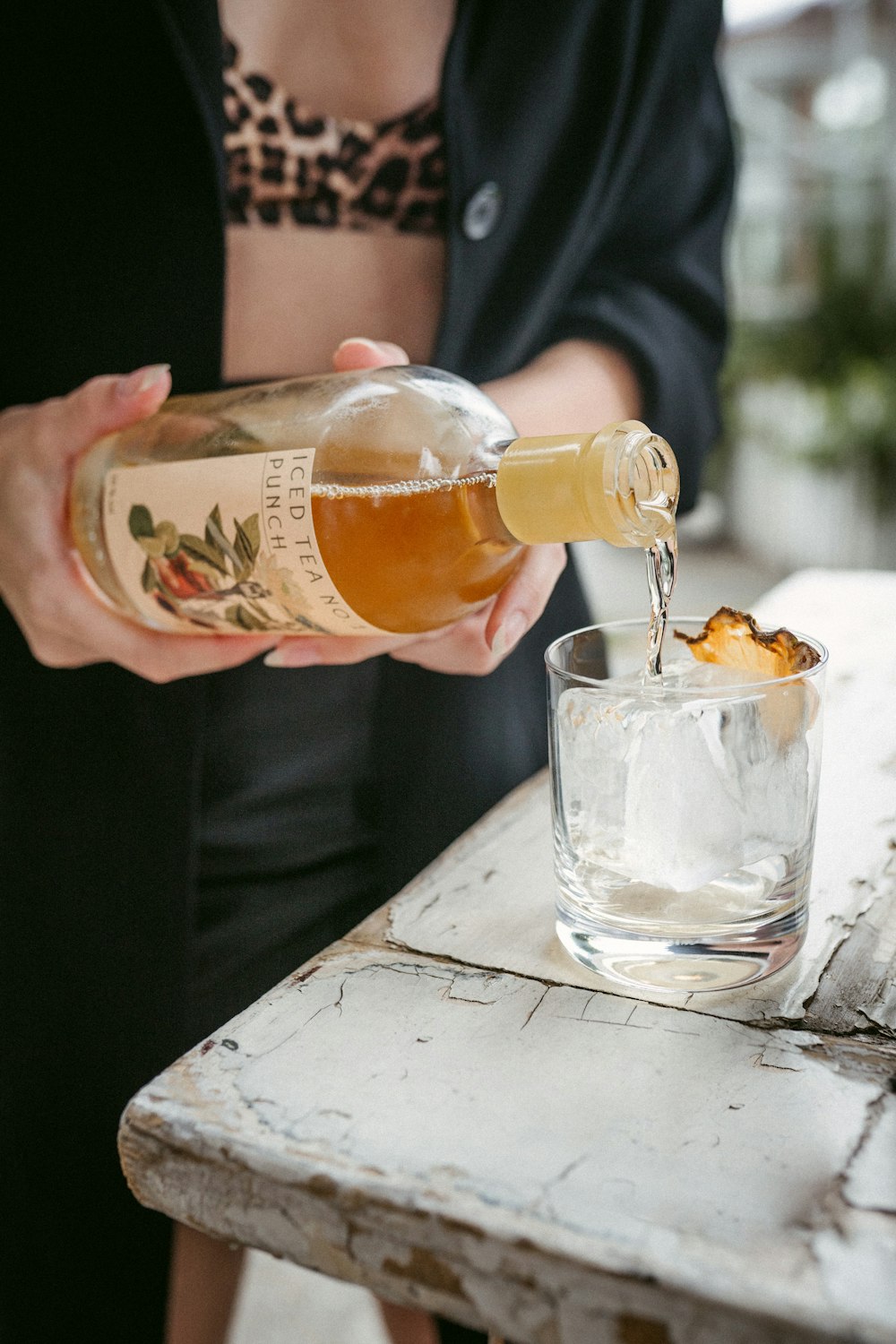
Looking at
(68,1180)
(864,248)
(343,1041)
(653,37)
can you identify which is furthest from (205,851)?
(864,248)

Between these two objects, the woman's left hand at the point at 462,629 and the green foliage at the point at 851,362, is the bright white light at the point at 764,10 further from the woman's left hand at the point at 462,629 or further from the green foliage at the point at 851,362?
the woman's left hand at the point at 462,629

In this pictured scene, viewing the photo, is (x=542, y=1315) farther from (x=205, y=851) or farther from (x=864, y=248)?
(x=864, y=248)

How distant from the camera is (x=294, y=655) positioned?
2.02 feet

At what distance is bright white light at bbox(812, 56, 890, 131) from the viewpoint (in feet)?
11.9

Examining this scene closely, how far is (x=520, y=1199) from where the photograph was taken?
327 mm

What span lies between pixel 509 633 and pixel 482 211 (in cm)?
39

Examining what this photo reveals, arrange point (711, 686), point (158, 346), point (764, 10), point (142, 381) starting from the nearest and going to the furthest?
1. point (711, 686)
2. point (142, 381)
3. point (158, 346)
4. point (764, 10)

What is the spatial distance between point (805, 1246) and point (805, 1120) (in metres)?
A: 0.06

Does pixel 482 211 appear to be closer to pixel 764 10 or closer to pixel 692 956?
pixel 692 956

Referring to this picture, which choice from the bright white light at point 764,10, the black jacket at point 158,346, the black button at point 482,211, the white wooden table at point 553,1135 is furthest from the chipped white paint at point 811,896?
the bright white light at point 764,10

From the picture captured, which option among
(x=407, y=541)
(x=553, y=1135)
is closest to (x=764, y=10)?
(x=407, y=541)

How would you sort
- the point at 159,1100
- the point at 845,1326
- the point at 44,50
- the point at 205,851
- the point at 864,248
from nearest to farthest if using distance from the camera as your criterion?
1. the point at 845,1326
2. the point at 159,1100
3. the point at 44,50
4. the point at 205,851
5. the point at 864,248

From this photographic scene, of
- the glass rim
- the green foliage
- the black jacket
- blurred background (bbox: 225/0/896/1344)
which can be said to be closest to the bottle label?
the glass rim

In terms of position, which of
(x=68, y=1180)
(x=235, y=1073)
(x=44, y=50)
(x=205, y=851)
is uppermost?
(x=44, y=50)
